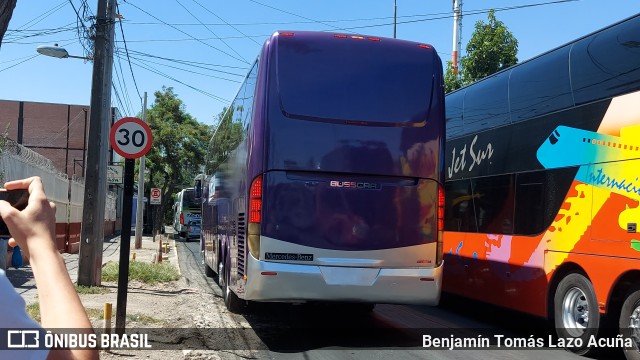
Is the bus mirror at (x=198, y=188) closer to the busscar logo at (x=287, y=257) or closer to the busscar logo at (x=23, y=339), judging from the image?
the busscar logo at (x=287, y=257)

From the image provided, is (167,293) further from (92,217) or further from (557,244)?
(557,244)

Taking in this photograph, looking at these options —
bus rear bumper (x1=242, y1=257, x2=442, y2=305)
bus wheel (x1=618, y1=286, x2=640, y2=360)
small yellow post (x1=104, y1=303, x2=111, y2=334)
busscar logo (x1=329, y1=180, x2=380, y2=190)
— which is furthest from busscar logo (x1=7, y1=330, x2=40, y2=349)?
bus wheel (x1=618, y1=286, x2=640, y2=360)

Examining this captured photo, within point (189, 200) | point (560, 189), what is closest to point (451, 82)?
point (560, 189)

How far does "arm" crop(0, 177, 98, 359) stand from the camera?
4.93 feet

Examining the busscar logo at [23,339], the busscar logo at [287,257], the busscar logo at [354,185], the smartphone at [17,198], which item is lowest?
the busscar logo at [287,257]

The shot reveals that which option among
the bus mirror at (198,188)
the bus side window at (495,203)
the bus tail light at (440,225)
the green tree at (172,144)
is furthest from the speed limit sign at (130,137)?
the green tree at (172,144)

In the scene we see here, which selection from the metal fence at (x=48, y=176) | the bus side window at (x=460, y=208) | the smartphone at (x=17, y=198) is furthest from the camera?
the metal fence at (x=48, y=176)

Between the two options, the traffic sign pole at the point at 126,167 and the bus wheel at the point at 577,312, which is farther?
the traffic sign pole at the point at 126,167

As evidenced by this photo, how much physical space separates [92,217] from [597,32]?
30.6 feet

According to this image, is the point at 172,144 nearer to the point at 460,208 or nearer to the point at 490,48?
the point at 490,48

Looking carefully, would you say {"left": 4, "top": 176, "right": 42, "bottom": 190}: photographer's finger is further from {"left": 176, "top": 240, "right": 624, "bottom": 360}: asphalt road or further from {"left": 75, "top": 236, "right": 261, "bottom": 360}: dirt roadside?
{"left": 176, "top": 240, "right": 624, "bottom": 360}: asphalt road

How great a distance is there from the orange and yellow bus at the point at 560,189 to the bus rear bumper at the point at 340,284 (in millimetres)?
1810

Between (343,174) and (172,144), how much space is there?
3737cm

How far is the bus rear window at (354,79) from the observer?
7.12 m
